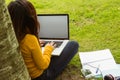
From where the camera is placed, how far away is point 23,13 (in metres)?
3.52

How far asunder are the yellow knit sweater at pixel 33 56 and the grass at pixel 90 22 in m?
0.75

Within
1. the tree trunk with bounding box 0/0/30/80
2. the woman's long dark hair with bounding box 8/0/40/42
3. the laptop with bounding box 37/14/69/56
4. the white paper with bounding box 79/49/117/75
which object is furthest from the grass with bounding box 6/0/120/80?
the tree trunk with bounding box 0/0/30/80

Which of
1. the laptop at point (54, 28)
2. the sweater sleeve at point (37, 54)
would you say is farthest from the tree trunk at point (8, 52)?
the laptop at point (54, 28)

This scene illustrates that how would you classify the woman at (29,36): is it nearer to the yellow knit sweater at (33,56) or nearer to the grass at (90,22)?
the yellow knit sweater at (33,56)

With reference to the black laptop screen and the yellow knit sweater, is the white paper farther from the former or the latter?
the yellow knit sweater

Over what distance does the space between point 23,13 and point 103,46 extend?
6.58ft

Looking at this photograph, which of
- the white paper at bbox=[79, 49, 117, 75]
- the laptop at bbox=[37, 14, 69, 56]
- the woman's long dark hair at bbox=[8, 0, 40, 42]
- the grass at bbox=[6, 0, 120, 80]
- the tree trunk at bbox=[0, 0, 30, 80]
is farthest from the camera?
the grass at bbox=[6, 0, 120, 80]

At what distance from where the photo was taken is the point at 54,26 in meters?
4.63

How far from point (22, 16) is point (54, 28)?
1.14 metres

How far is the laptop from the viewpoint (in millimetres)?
4539

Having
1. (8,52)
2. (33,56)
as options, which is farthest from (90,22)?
(8,52)

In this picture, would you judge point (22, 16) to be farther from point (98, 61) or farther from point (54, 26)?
point (98, 61)

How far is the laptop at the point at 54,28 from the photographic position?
4.54m

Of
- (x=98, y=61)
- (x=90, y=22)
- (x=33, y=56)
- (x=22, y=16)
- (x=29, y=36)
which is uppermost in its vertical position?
(x=22, y=16)
